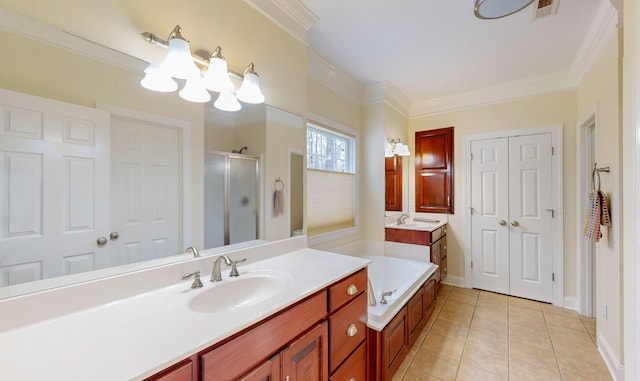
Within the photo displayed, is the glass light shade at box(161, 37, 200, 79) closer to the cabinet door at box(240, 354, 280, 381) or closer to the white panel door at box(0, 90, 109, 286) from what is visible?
the white panel door at box(0, 90, 109, 286)

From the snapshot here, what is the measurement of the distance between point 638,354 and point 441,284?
9.89 ft

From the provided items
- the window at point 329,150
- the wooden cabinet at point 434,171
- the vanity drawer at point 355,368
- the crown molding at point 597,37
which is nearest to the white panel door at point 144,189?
the vanity drawer at point 355,368

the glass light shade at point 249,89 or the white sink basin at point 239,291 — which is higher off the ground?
the glass light shade at point 249,89

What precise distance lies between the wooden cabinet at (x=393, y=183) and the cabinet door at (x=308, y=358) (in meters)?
2.26

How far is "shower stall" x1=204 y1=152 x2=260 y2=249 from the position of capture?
1380 millimetres

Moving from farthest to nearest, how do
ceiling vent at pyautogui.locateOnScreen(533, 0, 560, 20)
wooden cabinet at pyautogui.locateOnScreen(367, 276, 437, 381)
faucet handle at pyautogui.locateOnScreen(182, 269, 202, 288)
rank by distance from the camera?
ceiling vent at pyautogui.locateOnScreen(533, 0, 560, 20) → wooden cabinet at pyautogui.locateOnScreen(367, 276, 437, 381) → faucet handle at pyautogui.locateOnScreen(182, 269, 202, 288)

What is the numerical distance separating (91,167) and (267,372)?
1.02 metres

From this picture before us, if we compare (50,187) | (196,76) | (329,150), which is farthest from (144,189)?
(329,150)

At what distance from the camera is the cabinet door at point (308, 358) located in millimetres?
1010

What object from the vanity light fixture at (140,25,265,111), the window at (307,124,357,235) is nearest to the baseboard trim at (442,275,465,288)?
the window at (307,124,357,235)

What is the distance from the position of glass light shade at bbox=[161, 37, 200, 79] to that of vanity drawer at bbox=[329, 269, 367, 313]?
1246 mm

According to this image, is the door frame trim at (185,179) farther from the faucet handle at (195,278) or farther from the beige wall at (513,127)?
the beige wall at (513,127)

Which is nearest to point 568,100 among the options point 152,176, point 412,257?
point 412,257

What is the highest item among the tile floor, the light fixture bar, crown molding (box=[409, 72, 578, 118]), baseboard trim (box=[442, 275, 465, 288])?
crown molding (box=[409, 72, 578, 118])
